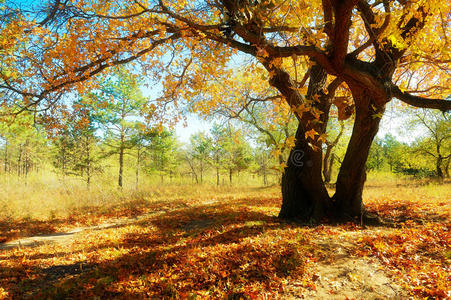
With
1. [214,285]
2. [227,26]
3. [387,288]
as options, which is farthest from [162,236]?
[227,26]

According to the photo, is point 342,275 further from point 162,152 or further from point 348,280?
point 162,152

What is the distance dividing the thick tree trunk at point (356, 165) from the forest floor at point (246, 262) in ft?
2.03

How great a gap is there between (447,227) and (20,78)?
10.6 metres

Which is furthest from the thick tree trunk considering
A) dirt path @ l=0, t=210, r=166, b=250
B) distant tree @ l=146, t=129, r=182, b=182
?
distant tree @ l=146, t=129, r=182, b=182

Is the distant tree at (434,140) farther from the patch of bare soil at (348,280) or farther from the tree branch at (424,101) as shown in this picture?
the patch of bare soil at (348,280)

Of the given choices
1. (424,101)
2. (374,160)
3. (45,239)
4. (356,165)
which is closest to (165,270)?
(45,239)

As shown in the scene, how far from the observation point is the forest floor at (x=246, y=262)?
278 cm

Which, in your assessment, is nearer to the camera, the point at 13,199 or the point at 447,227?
the point at 447,227

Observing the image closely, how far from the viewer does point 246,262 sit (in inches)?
132

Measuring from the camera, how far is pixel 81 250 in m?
4.72

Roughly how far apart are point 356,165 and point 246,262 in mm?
3997

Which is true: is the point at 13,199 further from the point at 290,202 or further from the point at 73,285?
the point at 290,202

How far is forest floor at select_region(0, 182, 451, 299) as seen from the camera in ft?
9.13

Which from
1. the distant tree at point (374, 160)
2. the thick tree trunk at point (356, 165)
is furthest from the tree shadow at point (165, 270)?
the distant tree at point (374, 160)
